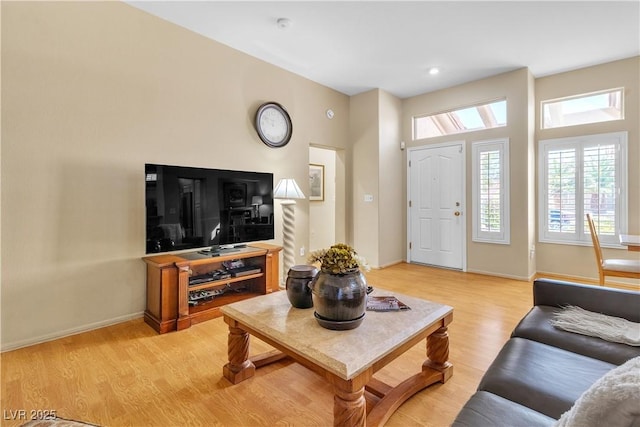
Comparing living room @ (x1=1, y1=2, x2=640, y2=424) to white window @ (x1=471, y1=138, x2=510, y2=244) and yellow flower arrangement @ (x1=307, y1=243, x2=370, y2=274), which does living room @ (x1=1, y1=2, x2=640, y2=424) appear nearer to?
white window @ (x1=471, y1=138, x2=510, y2=244)

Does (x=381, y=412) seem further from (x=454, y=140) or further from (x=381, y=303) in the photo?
(x=454, y=140)

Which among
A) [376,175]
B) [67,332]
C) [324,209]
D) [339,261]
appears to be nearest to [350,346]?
[339,261]

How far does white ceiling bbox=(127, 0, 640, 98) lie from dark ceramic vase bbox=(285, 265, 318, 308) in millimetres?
2396

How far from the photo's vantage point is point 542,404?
1.03 m

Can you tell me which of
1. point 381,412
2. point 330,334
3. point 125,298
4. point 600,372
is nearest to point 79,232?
point 125,298

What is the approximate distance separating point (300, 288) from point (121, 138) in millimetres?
2170

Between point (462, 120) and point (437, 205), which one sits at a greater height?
point (462, 120)

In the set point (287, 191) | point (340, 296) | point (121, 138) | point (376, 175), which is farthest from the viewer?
point (376, 175)

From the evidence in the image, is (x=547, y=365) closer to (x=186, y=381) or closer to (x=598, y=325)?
(x=598, y=325)

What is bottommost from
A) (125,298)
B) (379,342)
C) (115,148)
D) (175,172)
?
(125,298)

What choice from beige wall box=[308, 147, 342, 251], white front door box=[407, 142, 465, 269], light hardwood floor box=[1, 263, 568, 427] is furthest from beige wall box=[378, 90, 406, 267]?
light hardwood floor box=[1, 263, 568, 427]

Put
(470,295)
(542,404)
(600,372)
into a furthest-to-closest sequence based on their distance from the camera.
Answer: (470,295), (600,372), (542,404)

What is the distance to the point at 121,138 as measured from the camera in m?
2.68

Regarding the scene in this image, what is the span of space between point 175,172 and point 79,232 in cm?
88
